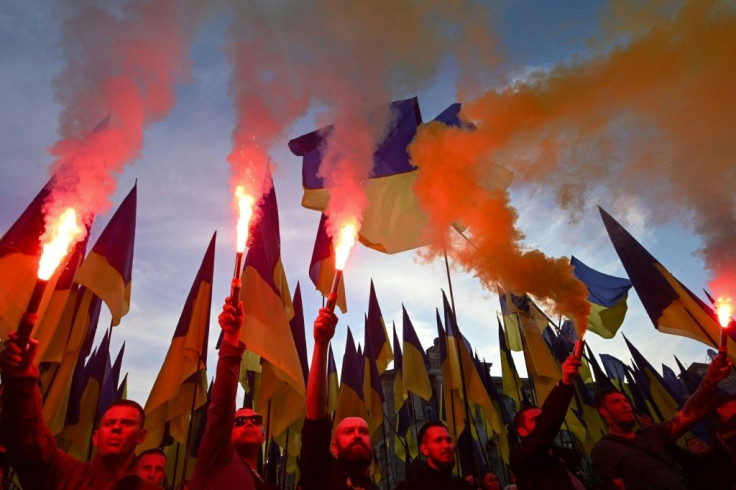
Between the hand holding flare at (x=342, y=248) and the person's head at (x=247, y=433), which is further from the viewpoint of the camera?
the person's head at (x=247, y=433)

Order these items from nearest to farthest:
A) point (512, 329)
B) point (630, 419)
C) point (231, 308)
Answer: point (231, 308), point (630, 419), point (512, 329)

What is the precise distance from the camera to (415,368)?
13.8m

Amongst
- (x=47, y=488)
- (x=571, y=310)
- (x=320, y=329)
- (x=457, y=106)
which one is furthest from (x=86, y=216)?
(x=457, y=106)

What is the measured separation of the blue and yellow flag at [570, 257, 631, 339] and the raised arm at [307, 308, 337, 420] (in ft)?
41.4

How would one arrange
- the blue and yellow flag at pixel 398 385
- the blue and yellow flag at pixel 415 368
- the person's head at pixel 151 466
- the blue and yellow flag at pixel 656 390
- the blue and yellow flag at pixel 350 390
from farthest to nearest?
the blue and yellow flag at pixel 398 385 → the blue and yellow flag at pixel 656 390 → the blue and yellow flag at pixel 415 368 → the blue and yellow flag at pixel 350 390 → the person's head at pixel 151 466

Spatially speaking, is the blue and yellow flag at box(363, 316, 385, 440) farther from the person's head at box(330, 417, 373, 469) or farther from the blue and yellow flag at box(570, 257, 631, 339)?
the person's head at box(330, 417, 373, 469)

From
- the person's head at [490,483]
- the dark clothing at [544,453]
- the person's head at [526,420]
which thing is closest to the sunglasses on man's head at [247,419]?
the dark clothing at [544,453]

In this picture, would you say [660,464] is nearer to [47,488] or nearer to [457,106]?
[47,488]

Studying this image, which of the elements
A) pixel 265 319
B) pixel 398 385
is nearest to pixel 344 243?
pixel 265 319

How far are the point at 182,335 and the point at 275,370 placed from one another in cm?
277

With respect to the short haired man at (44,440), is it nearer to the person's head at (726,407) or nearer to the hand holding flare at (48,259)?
the hand holding flare at (48,259)

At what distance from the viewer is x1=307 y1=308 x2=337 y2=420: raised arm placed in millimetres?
3127

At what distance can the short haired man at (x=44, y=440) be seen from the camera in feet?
7.66

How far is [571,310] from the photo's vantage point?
5.19 m
